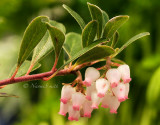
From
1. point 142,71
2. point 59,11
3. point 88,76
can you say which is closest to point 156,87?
point 142,71

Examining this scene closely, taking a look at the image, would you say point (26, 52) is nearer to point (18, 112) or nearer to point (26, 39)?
point (26, 39)

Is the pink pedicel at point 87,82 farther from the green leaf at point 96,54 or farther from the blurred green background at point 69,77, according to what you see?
the blurred green background at point 69,77

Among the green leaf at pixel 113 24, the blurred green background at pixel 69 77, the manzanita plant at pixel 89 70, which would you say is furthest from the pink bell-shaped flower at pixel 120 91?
the blurred green background at pixel 69 77

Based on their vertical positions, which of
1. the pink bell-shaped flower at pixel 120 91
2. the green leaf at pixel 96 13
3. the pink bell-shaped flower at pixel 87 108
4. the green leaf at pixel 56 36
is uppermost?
the green leaf at pixel 96 13

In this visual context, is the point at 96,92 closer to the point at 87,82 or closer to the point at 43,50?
the point at 87,82

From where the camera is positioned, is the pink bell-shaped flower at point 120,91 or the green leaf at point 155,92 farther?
the green leaf at point 155,92

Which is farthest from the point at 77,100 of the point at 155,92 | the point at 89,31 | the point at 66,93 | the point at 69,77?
the point at 69,77

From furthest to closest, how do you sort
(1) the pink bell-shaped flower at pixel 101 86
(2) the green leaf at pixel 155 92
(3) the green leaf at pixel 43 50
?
(2) the green leaf at pixel 155 92 → (3) the green leaf at pixel 43 50 → (1) the pink bell-shaped flower at pixel 101 86

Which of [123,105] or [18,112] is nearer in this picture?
[123,105]
